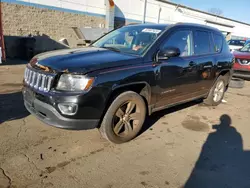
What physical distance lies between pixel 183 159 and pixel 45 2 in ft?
51.3

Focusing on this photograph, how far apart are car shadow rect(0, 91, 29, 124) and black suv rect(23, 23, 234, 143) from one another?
979 mm

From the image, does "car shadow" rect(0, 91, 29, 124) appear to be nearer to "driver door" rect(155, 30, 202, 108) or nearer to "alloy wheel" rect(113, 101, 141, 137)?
"alloy wheel" rect(113, 101, 141, 137)

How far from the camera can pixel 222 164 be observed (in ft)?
10.1

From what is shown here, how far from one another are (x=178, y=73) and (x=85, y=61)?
1.79m

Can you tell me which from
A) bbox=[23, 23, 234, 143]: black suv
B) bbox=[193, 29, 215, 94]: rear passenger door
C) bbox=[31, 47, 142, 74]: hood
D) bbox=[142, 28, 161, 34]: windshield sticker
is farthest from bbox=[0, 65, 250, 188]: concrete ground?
bbox=[142, 28, 161, 34]: windshield sticker

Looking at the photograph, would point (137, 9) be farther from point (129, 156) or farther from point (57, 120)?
point (57, 120)

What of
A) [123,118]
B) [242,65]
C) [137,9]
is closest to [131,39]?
[123,118]

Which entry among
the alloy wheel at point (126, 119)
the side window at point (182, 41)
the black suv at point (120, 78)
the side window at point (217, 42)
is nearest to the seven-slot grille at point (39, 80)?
the black suv at point (120, 78)

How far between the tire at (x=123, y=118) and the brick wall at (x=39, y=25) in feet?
38.9

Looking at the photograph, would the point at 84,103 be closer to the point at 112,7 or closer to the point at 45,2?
the point at 45,2

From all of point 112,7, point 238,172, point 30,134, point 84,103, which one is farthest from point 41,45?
point 238,172

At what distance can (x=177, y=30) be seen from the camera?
397 centimetres

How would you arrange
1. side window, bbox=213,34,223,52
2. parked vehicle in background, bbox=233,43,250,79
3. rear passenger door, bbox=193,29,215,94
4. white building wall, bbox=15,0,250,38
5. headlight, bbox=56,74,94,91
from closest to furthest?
headlight, bbox=56,74,94,91 → rear passenger door, bbox=193,29,215,94 → side window, bbox=213,34,223,52 → parked vehicle in background, bbox=233,43,250,79 → white building wall, bbox=15,0,250,38

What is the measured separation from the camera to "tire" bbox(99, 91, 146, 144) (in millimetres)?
3125
